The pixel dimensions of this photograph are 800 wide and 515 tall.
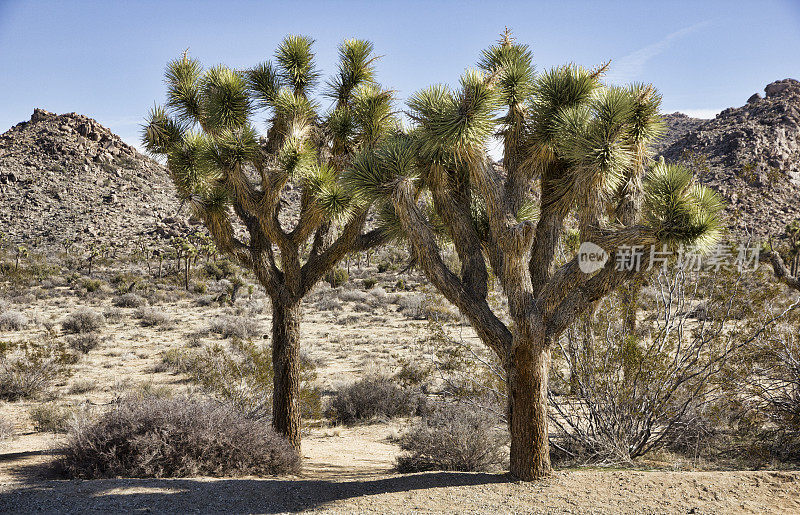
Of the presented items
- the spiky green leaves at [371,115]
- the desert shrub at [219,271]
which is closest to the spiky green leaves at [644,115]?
the spiky green leaves at [371,115]

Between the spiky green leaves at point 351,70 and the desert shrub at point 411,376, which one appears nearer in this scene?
the spiky green leaves at point 351,70

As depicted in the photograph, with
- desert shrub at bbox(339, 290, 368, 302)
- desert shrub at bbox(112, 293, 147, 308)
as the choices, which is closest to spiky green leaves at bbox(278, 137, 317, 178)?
desert shrub at bbox(112, 293, 147, 308)

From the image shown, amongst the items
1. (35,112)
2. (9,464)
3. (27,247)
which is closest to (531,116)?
(9,464)

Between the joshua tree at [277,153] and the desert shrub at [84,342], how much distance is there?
11.6 metres

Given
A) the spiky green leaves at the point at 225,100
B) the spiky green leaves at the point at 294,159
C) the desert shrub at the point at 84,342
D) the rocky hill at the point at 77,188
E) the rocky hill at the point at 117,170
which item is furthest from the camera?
the rocky hill at the point at 77,188

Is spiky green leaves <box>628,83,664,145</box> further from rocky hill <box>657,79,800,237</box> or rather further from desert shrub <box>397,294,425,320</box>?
rocky hill <box>657,79,800,237</box>

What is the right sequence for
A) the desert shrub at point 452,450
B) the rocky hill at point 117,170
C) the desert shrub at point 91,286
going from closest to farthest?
the desert shrub at point 452,450, the desert shrub at point 91,286, the rocky hill at point 117,170

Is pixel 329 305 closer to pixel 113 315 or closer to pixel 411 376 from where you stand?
pixel 113 315

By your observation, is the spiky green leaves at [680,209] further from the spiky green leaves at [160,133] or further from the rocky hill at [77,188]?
the rocky hill at [77,188]

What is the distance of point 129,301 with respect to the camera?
86.5 feet

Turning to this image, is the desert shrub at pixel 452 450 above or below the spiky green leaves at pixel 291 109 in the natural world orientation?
below

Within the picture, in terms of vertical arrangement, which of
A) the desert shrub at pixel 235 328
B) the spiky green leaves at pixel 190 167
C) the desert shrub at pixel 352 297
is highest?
Result: the spiky green leaves at pixel 190 167

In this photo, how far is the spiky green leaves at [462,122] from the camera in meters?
5.88

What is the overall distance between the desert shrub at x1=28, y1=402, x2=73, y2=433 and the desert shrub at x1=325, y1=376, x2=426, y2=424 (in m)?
5.09
